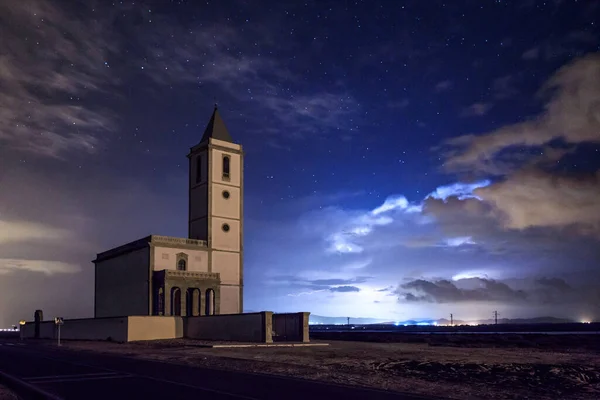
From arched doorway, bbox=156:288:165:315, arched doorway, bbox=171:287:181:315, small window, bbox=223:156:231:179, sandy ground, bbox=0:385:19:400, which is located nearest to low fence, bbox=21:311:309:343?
arched doorway, bbox=156:288:165:315

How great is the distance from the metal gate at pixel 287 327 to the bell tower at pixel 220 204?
675 inches

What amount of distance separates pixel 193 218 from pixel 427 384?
174ft

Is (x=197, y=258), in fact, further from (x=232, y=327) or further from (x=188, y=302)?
(x=232, y=327)

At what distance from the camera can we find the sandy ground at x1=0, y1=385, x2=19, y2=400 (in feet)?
48.1

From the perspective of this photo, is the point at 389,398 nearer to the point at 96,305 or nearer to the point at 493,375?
the point at 493,375

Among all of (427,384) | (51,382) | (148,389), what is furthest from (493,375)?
(51,382)

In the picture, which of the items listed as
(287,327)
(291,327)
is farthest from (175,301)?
(291,327)

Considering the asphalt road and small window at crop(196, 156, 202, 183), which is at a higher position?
small window at crop(196, 156, 202, 183)

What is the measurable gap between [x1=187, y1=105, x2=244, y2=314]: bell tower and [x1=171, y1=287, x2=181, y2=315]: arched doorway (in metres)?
4.64

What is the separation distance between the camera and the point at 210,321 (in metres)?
48.7

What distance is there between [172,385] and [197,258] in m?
45.9

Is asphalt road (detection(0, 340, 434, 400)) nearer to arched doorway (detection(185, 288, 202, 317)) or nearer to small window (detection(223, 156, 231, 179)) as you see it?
arched doorway (detection(185, 288, 202, 317))

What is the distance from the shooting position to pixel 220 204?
6669 cm

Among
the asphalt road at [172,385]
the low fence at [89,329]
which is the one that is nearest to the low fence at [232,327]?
the low fence at [89,329]
